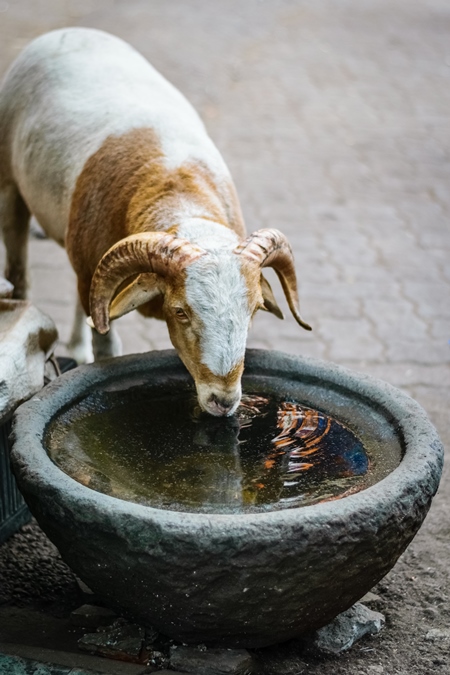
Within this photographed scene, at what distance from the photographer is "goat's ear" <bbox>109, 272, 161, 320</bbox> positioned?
372 centimetres

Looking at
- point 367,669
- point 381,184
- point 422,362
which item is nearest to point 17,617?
point 367,669

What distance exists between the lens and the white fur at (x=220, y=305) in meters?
3.37

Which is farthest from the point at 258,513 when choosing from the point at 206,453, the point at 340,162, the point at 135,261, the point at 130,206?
the point at 340,162

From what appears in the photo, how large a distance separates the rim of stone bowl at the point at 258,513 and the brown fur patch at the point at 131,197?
56 centimetres

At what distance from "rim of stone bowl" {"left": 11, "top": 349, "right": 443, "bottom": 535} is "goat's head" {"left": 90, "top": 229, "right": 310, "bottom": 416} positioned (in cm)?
23

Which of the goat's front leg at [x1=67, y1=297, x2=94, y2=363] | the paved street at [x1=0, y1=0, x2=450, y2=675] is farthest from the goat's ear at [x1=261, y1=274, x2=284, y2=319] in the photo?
the goat's front leg at [x1=67, y1=297, x2=94, y2=363]

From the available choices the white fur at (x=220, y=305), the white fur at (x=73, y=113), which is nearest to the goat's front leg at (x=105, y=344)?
the white fur at (x=73, y=113)

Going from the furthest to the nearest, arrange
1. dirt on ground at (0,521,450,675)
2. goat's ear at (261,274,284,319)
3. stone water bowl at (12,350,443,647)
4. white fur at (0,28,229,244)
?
1. white fur at (0,28,229,244)
2. goat's ear at (261,274,284,319)
3. dirt on ground at (0,521,450,675)
4. stone water bowl at (12,350,443,647)

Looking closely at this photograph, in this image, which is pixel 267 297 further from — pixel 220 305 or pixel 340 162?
pixel 340 162

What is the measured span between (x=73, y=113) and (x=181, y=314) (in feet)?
5.59

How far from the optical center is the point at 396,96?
12406 mm

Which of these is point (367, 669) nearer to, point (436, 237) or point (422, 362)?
point (422, 362)

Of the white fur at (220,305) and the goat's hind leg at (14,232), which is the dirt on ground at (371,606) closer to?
the white fur at (220,305)

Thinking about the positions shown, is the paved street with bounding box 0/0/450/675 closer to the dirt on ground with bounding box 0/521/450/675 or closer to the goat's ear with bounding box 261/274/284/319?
the dirt on ground with bounding box 0/521/450/675
